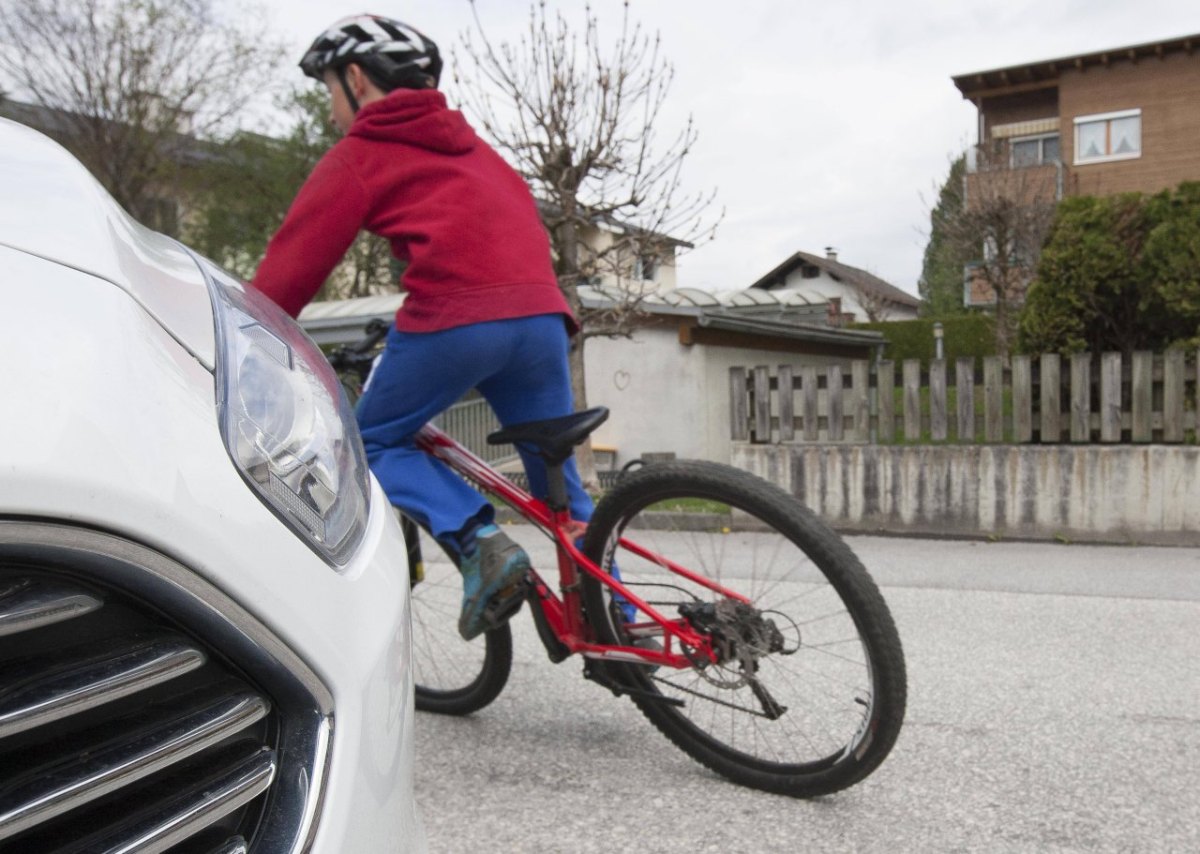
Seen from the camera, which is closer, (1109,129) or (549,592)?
(549,592)

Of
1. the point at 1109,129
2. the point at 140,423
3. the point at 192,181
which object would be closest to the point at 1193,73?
the point at 1109,129

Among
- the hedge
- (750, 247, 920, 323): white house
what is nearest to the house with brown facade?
the hedge

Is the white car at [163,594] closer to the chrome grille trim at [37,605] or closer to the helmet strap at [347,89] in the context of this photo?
the chrome grille trim at [37,605]

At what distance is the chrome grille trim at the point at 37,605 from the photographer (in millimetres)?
752

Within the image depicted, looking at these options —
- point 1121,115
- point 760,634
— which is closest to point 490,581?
point 760,634

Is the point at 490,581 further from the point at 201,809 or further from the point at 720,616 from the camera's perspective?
the point at 201,809

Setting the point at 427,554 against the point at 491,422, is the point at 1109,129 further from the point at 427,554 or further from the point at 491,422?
the point at 427,554

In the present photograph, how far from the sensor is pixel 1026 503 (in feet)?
20.0

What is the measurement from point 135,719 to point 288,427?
15.9 inches

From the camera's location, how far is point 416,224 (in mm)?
2410

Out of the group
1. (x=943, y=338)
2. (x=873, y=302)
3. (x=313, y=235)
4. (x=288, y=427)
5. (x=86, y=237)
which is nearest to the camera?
(x=86, y=237)

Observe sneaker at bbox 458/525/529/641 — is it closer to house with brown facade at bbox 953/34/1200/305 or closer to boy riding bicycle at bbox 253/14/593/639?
boy riding bicycle at bbox 253/14/593/639

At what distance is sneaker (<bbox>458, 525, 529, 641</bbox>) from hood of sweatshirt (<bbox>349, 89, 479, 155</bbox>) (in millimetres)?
988

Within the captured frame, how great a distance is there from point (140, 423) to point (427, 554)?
10.5 feet
